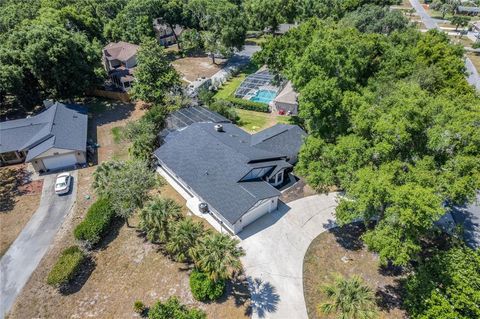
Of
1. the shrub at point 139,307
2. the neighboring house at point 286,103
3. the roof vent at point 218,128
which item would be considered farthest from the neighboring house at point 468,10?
the shrub at point 139,307

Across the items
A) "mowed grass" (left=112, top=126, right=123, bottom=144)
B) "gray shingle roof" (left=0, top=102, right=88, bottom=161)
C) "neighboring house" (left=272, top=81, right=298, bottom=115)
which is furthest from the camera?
"neighboring house" (left=272, top=81, right=298, bottom=115)

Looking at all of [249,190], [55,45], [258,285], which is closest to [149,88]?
[55,45]

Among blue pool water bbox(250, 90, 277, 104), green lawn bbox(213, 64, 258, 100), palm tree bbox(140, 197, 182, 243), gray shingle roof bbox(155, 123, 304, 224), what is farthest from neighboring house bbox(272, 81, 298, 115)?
palm tree bbox(140, 197, 182, 243)

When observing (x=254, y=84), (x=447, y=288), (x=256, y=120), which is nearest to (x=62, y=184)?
(x=256, y=120)

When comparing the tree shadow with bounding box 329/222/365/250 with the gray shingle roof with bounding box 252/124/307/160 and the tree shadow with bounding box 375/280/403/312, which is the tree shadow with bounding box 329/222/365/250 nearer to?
the tree shadow with bounding box 375/280/403/312

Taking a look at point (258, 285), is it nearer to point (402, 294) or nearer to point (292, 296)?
point (292, 296)

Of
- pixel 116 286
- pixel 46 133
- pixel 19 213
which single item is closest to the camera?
pixel 116 286

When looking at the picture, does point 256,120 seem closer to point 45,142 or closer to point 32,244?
point 45,142
